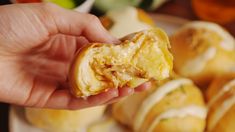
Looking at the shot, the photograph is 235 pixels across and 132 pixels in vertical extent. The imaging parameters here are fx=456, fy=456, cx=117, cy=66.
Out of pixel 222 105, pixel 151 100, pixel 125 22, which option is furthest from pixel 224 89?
pixel 125 22

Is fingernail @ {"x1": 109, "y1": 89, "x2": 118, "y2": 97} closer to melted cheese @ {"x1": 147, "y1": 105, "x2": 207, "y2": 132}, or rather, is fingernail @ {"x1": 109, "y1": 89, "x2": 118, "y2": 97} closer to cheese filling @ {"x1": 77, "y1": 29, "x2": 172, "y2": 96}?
cheese filling @ {"x1": 77, "y1": 29, "x2": 172, "y2": 96}

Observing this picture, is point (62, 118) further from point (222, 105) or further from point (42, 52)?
point (222, 105)

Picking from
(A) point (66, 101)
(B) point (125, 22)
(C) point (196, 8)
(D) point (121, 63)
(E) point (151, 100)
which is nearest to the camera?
(D) point (121, 63)

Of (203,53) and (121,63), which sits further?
(203,53)

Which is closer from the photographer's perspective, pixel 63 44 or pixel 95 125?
pixel 63 44

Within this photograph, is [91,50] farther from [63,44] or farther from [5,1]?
[5,1]

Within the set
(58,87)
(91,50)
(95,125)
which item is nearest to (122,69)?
(91,50)

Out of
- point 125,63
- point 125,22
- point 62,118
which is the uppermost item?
point 125,63
